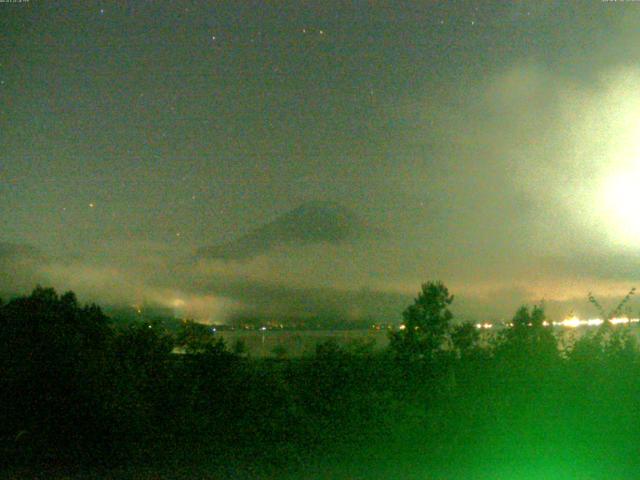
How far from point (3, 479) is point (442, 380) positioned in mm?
6697

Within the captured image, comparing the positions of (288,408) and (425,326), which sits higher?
(425,326)

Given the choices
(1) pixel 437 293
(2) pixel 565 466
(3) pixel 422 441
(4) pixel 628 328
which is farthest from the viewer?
(1) pixel 437 293

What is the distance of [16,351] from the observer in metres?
11.3

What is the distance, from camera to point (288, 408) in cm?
1163

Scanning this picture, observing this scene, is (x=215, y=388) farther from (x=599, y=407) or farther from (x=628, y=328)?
(x=628, y=328)

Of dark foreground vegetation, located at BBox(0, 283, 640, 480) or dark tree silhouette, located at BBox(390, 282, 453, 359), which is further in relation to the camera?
dark tree silhouette, located at BBox(390, 282, 453, 359)

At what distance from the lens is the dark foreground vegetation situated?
10734mm

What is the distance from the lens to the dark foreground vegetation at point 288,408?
10.7m

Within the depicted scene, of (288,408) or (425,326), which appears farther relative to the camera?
(425,326)

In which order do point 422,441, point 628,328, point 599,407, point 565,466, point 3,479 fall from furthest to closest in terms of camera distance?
point 628,328 → point 599,407 → point 422,441 → point 565,466 → point 3,479

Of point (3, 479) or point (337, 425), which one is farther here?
point (337, 425)

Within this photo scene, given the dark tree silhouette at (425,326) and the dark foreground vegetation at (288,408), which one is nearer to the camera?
the dark foreground vegetation at (288,408)

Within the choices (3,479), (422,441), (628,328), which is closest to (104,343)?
(3,479)

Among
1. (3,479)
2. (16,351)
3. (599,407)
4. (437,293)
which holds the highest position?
(437,293)
